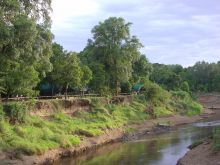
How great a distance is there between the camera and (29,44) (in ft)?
161

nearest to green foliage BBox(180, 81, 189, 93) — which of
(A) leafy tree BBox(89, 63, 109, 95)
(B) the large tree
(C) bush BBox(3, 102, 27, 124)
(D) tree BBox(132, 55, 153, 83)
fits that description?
(D) tree BBox(132, 55, 153, 83)

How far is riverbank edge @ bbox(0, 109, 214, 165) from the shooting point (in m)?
46.4

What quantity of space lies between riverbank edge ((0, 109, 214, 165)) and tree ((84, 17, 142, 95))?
43.3 feet

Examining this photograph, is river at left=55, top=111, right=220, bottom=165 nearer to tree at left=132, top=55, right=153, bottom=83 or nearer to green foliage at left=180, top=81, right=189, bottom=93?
tree at left=132, top=55, right=153, bottom=83

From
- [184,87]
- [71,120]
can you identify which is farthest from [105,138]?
[184,87]

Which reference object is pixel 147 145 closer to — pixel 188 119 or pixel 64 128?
pixel 64 128

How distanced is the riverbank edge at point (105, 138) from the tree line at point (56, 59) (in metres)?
10.2

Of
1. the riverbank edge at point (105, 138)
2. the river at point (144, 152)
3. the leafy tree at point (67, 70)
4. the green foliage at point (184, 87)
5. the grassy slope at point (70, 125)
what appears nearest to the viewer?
the riverbank edge at point (105, 138)

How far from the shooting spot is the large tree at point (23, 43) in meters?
47.5

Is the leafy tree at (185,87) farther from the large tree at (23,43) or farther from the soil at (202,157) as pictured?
the soil at (202,157)

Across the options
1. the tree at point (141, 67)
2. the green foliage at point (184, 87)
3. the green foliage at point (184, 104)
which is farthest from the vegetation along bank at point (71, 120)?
the green foliage at point (184, 87)

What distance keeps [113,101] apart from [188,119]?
19199mm

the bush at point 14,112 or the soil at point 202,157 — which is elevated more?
the bush at point 14,112

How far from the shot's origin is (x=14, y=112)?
2079 inches
